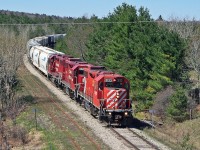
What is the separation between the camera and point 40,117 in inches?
1321

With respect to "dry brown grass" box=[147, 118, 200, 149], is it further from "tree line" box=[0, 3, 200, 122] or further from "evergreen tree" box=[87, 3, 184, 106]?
"evergreen tree" box=[87, 3, 184, 106]

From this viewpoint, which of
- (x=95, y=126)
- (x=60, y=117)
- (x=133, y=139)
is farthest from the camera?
(x=60, y=117)

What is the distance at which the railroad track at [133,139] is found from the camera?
80.3ft

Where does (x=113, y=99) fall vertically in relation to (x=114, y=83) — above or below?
below

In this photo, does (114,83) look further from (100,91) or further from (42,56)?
(42,56)

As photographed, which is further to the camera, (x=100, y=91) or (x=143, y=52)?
(x=143, y=52)

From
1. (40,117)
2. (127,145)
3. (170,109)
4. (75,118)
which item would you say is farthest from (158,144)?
(170,109)

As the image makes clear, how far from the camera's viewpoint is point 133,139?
86.5 ft

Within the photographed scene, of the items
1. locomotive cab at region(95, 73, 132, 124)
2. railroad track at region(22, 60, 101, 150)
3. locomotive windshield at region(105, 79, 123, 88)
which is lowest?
railroad track at region(22, 60, 101, 150)

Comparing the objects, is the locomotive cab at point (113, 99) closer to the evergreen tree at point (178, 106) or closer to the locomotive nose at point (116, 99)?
the locomotive nose at point (116, 99)

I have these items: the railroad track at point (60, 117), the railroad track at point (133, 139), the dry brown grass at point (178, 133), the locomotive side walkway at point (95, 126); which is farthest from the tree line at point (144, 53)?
the railroad track at point (133, 139)

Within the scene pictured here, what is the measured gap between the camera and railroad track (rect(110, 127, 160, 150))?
80.3 feet

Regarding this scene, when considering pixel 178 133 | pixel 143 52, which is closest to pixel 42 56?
pixel 143 52

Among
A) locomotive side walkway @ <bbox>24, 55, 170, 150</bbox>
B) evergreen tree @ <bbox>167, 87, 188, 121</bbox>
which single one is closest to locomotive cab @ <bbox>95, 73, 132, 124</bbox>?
locomotive side walkway @ <bbox>24, 55, 170, 150</bbox>
